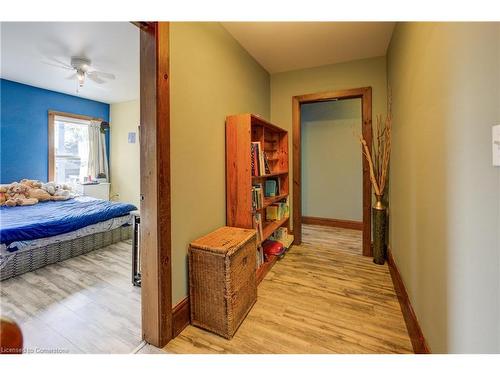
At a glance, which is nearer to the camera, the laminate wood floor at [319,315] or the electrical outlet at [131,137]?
the laminate wood floor at [319,315]

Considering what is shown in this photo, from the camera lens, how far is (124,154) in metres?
4.85

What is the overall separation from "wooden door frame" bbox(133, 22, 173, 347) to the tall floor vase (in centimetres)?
213

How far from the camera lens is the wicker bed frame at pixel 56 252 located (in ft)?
7.28

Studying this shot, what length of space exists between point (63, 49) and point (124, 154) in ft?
8.15

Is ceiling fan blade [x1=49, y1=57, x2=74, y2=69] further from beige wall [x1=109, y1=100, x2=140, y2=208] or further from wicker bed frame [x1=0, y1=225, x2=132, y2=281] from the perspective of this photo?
wicker bed frame [x1=0, y1=225, x2=132, y2=281]

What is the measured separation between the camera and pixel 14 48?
2.56m

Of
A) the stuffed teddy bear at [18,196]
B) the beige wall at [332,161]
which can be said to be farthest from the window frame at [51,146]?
the beige wall at [332,161]

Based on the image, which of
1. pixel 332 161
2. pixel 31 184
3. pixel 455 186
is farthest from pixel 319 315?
pixel 31 184

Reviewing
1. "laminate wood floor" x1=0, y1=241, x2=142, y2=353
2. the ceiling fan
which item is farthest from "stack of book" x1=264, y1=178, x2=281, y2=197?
the ceiling fan

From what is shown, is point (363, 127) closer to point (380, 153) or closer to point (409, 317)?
point (380, 153)

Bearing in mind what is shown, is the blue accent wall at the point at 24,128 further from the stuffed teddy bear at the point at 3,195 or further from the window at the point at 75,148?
the stuffed teddy bear at the point at 3,195

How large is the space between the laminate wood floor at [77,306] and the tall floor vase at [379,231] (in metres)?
2.30
